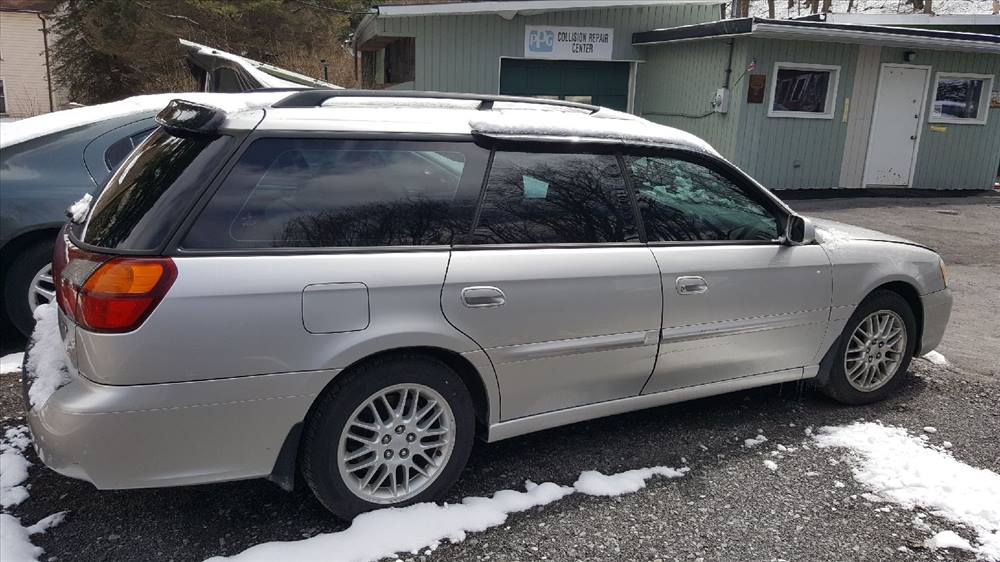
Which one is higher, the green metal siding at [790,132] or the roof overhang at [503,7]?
the roof overhang at [503,7]

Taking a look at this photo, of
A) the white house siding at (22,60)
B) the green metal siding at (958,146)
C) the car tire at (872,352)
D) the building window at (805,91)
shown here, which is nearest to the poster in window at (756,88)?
the building window at (805,91)

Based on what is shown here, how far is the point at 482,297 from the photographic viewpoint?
10.0 ft

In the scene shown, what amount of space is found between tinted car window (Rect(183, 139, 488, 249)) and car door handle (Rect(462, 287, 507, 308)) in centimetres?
23

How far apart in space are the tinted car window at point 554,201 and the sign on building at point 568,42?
11.8 m

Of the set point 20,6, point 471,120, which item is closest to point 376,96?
point 471,120

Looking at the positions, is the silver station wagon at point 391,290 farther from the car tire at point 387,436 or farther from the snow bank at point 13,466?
the snow bank at point 13,466

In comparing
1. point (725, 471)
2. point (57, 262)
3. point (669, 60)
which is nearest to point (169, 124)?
point (57, 262)

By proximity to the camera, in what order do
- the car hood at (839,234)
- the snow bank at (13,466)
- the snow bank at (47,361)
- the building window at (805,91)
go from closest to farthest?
the snow bank at (47,361), the snow bank at (13,466), the car hood at (839,234), the building window at (805,91)

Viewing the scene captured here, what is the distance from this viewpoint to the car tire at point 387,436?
286 centimetres

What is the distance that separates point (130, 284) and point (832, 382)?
12.1ft

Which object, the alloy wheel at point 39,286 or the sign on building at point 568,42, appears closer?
the alloy wheel at point 39,286

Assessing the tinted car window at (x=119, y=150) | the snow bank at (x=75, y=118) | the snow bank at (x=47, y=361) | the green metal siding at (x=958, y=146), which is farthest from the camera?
the green metal siding at (x=958, y=146)

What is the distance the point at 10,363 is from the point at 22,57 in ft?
127

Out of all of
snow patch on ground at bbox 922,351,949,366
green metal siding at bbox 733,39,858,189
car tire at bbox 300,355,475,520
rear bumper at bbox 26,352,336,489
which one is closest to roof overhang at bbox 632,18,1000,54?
green metal siding at bbox 733,39,858,189
